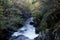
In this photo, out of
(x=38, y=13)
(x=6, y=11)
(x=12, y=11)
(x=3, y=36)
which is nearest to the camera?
(x=3, y=36)

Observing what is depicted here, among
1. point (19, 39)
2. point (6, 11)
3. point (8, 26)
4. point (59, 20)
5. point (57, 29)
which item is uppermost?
point (6, 11)

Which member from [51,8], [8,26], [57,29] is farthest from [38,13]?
[57,29]

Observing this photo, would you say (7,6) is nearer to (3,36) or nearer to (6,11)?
(6,11)

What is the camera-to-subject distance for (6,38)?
12.8 metres

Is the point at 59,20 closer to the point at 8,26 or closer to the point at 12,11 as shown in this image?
the point at 8,26

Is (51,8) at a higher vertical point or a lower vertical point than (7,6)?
lower

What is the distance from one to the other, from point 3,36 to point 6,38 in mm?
394

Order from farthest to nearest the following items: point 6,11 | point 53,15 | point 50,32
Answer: point 6,11, point 53,15, point 50,32

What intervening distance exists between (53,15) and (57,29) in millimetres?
1408

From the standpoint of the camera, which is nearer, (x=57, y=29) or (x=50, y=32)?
(x=57, y=29)

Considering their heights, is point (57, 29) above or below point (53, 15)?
below

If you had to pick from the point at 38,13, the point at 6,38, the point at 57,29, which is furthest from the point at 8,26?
the point at 57,29

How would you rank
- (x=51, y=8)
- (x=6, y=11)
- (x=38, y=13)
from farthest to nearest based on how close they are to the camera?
(x=6, y=11) < (x=38, y=13) < (x=51, y=8)

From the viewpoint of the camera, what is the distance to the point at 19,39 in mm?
12602
